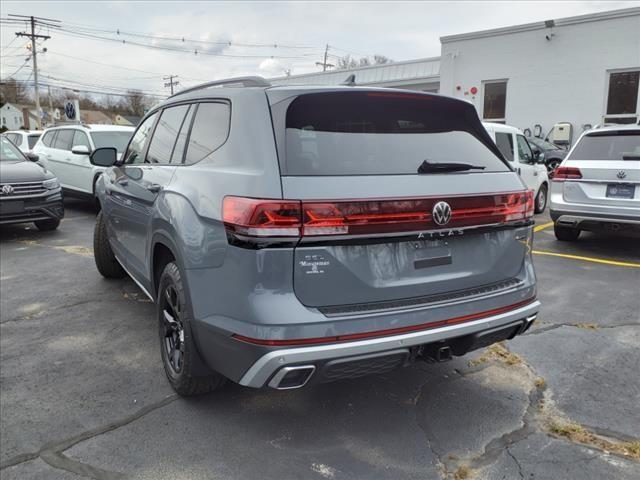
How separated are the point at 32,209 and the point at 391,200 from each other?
731cm

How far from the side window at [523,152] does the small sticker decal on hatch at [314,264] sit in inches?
352

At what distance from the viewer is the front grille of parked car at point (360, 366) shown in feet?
7.77

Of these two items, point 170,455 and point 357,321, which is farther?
point 170,455

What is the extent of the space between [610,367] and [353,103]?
2.59 meters

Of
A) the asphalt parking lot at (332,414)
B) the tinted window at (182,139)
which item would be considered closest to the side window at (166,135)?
the tinted window at (182,139)

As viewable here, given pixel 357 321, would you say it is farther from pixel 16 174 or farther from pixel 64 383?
pixel 16 174

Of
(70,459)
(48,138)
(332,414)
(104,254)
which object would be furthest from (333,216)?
(48,138)

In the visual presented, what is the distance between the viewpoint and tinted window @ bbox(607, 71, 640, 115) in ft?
60.9

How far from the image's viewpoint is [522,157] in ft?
34.2

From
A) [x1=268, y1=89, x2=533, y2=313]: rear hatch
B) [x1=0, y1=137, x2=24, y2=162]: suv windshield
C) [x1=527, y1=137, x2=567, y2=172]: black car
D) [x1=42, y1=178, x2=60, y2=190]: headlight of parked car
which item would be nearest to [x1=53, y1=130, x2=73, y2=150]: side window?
[x1=0, y1=137, x2=24, y2=162]: suv windshield

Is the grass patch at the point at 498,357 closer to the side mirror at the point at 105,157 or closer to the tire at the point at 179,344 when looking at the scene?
→ the tire at the point at 179,344

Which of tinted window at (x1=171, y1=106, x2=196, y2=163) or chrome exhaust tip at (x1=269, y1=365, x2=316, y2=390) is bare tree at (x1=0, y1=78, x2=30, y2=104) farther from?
chrome exhaust tip at (x1=269, y1=365, x2=316, y2=390)

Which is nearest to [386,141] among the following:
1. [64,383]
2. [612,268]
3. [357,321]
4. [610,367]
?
[357,321]

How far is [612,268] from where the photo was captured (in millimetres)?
6398
